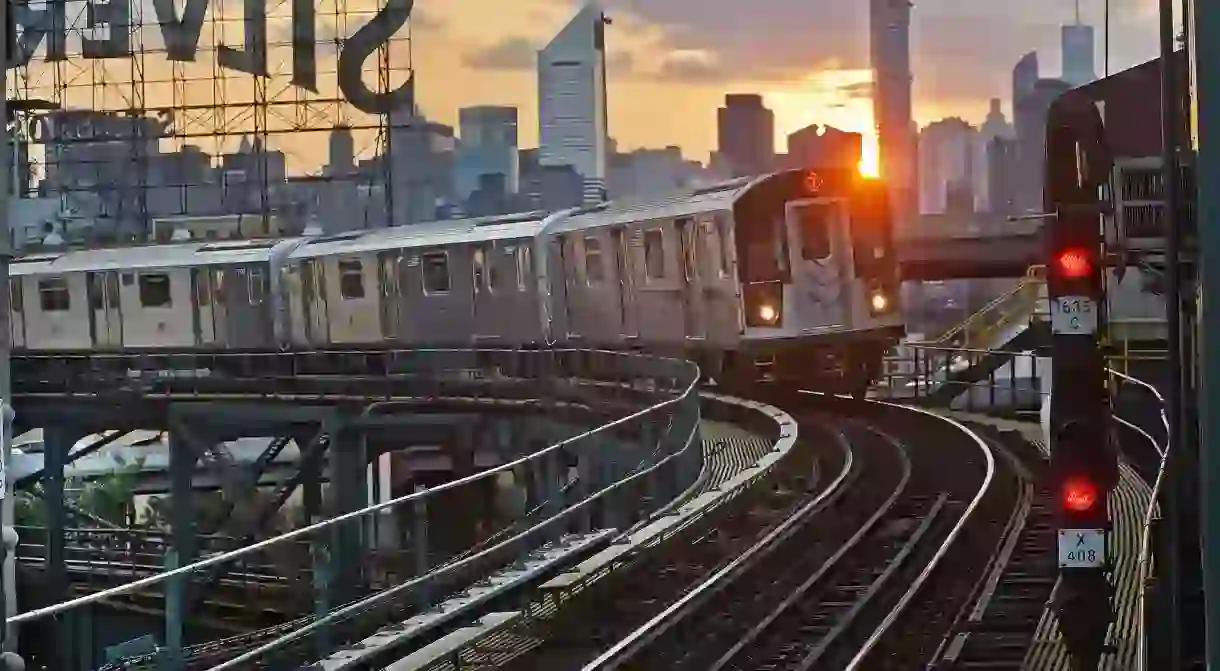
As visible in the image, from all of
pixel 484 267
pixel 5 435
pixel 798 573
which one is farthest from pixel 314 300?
pixel 5 435

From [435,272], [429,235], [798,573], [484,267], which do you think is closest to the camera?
[798,573]

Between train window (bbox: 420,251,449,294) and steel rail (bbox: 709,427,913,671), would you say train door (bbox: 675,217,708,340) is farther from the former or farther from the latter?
train window (bbox: 420,251,449,294)

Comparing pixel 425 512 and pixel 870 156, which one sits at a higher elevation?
pixel 870 156

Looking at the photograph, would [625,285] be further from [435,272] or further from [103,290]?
[103,290]

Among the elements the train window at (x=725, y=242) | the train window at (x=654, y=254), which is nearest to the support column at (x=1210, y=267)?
the train window at (x=725, y=242)

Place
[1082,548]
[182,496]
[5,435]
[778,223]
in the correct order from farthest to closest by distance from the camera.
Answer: [182,496], [778,223], [1082,548], [5,435]

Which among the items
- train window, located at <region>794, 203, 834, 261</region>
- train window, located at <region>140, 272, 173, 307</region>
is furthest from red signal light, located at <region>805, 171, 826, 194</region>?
train window, located at <region>140, 272, 173, 307</region>
